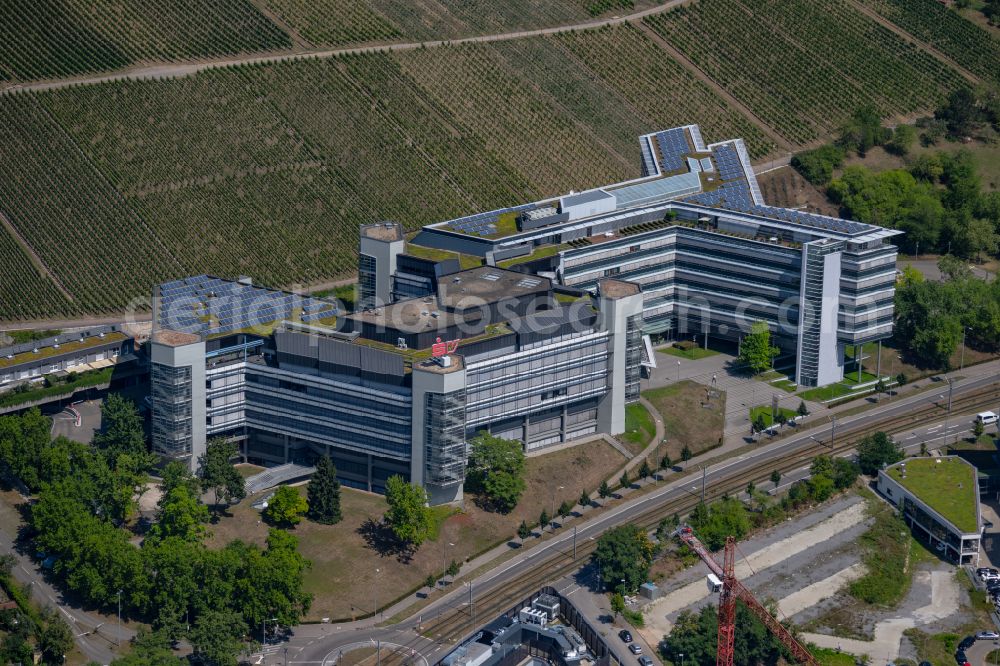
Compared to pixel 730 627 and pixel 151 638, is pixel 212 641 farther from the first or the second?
pixel 730 627

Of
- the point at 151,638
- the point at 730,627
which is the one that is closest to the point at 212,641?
the point at 151,638

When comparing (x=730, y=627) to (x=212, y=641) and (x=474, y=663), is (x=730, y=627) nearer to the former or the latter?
(x=474, y=663)

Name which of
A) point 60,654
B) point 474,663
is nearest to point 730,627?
point 474,663

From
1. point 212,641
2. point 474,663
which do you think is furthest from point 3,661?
point 474,663

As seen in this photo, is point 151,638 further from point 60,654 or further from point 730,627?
point 730,627

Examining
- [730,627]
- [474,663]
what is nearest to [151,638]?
[474,663]

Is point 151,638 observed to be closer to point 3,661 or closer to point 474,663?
point 3,661
